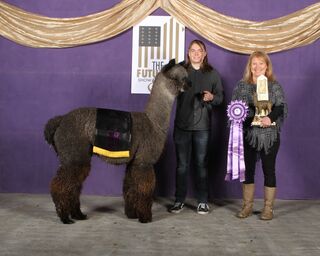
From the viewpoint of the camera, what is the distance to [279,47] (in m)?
4.13

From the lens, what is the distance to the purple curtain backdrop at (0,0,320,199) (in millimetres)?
4215

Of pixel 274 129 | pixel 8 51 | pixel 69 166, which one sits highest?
pixel 8 51

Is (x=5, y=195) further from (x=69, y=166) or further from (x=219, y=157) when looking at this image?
(x=219, y=157)

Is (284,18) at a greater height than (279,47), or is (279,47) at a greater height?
(284,18)

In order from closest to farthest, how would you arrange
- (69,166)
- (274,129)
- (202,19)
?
(69,166), (274,129), (202,19)

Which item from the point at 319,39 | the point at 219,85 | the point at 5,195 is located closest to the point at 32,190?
the point at 5,195

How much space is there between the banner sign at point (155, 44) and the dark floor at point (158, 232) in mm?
1279

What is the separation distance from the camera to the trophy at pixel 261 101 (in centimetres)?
332

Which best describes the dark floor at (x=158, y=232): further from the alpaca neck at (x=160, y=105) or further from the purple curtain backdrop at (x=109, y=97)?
the alpaca neck at (x=160, y=105)

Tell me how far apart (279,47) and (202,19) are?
782 mm

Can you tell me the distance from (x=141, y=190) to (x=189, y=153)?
2.32ft

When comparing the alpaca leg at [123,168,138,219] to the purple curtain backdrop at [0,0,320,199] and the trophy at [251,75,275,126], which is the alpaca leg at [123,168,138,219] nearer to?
the purple curtain backdrop at [0,0,320,199]

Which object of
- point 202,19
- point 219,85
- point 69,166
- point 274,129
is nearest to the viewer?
point 69,166

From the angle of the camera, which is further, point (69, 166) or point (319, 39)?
point (319, 39)
